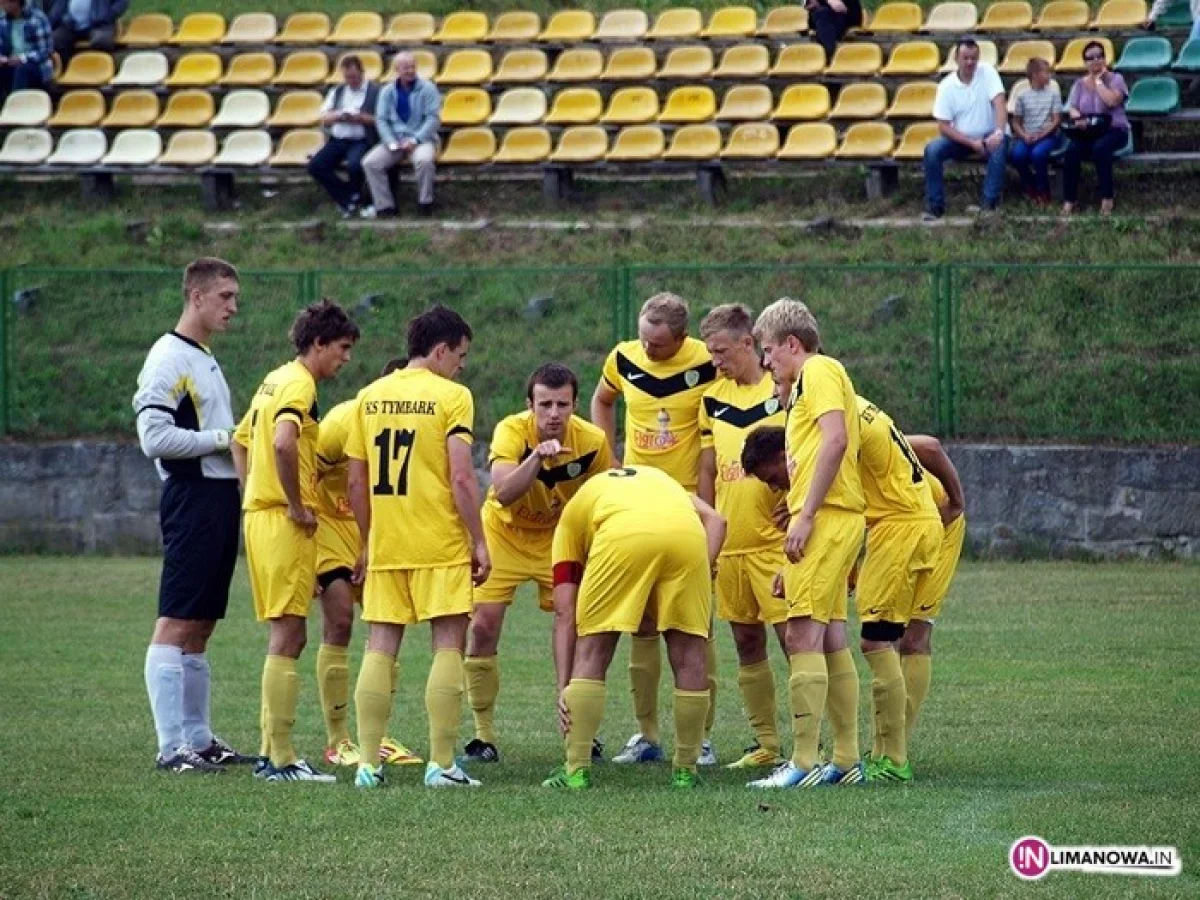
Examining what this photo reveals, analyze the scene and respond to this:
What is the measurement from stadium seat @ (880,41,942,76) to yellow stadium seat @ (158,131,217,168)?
8476mm

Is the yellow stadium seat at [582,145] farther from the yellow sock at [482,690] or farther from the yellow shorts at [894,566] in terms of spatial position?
the yellow shorts at [894,566]

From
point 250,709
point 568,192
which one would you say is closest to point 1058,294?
point 568,192

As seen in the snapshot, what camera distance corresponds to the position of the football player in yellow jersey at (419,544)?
9094 mm

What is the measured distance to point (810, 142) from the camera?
24250mm

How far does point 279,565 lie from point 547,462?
4.30 feet

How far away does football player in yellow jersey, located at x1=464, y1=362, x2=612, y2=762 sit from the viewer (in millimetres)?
9391

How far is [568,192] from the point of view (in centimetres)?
2539

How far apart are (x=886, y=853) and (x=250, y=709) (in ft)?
18.3

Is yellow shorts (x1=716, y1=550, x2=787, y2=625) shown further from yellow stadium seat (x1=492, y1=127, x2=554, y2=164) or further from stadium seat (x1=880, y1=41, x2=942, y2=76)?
stadium seat (x1=880, y1=41, x2=942, y2=76)

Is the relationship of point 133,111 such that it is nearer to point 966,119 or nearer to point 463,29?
point 463,29

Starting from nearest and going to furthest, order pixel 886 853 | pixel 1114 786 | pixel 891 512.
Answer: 1. pixel 886 853
2. pixel 1114 786
3. pixel 891 512

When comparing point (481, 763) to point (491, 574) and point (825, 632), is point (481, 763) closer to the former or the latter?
point (491, 574)

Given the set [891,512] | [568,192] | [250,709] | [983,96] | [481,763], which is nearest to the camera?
[891,512]

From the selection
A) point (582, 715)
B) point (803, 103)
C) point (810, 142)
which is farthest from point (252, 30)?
point (582, 715)
